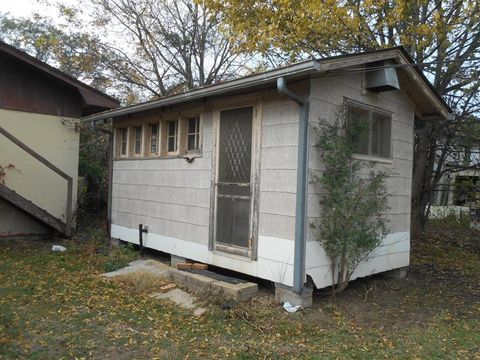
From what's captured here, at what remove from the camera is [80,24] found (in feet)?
60.4

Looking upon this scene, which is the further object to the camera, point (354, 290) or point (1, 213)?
point (1, 213)

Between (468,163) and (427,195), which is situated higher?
(468,163)

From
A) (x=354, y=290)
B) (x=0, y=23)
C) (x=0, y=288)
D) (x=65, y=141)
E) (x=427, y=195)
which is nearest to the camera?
(x=0, y=288)

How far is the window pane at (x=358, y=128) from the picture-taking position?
5.54 meters

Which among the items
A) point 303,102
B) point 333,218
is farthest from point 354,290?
point 303,102

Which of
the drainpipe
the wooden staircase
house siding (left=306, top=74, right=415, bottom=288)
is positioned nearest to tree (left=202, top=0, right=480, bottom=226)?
house siding (left=306, top=74, right=415, bottom=288)

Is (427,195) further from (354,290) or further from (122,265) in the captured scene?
(122,265)

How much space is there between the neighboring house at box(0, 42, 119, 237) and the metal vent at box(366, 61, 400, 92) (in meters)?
6.56

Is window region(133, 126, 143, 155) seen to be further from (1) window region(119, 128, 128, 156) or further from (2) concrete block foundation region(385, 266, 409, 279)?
(2) concrete block foundation region(385, 266, 409, 279)

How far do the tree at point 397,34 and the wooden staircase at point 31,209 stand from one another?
6.34m

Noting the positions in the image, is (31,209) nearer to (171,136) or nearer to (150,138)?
(150,138)

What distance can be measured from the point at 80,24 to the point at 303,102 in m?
16.4

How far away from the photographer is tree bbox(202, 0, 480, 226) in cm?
916

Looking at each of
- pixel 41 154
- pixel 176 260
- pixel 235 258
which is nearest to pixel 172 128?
pixel 176 260
